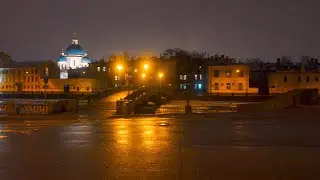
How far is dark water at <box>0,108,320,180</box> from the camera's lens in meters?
12.2

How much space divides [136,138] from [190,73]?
411 ft

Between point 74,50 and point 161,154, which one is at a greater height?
point 74,50

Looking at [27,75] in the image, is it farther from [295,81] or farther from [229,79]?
[295,81]

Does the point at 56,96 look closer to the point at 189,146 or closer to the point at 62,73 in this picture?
the point at 62,73

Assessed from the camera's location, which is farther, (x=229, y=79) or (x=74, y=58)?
(x=74, y=58)

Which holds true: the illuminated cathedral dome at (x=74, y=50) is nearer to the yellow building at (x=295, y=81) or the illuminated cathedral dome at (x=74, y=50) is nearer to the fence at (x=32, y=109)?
the yellow building at (x=295, y=81)

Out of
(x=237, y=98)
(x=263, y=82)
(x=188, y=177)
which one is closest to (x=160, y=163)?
(x=188, y=177)

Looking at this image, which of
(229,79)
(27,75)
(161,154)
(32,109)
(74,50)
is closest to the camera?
(161,154)

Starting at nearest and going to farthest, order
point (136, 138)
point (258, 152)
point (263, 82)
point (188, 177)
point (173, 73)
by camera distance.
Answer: point (188, 177) < point (258, 152) < point (136, 138) < point (263, 82) < point (173, 73)

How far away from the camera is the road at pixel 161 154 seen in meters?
12.2

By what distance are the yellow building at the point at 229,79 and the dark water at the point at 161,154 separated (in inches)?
3553

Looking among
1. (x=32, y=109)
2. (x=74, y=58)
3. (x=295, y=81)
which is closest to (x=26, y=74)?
(x=74, y=58)

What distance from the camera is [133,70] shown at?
136 metres

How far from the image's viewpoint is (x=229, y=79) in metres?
114
